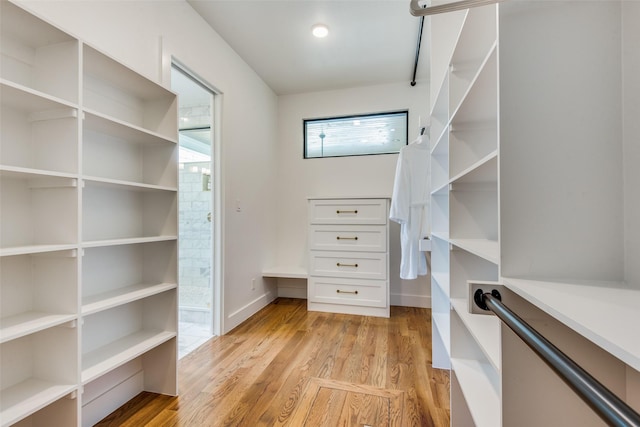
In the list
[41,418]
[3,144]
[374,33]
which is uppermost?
[374,33]

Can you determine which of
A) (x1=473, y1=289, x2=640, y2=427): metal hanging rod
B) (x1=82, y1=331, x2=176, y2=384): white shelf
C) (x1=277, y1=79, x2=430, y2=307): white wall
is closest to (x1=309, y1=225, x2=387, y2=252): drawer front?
(x1=277, y1=79, x2=430, y2=307): white wall

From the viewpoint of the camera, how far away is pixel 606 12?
2.38 ft

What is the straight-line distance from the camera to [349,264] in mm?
3004

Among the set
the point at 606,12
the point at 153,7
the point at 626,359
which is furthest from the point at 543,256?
the point at 153,7

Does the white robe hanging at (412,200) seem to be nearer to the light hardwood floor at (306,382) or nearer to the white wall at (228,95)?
the light hardwood floor at (306,382)

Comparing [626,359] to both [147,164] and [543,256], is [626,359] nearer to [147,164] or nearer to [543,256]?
[543,256]

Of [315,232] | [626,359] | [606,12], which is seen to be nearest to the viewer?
[626,359]

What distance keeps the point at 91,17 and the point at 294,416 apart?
226 centimetres

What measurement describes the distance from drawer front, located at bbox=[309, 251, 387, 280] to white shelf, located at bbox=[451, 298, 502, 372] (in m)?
1.59

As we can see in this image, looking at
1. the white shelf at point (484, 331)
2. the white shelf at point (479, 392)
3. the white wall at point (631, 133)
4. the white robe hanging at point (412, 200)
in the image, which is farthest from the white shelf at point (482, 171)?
the white robe hanging at point (412, 200)

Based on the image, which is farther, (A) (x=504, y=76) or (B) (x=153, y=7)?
(B) (x=153, y=7)

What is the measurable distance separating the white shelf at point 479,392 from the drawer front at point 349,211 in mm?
1734

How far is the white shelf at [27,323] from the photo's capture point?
0.95 m

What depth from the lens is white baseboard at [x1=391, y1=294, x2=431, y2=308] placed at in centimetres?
323
